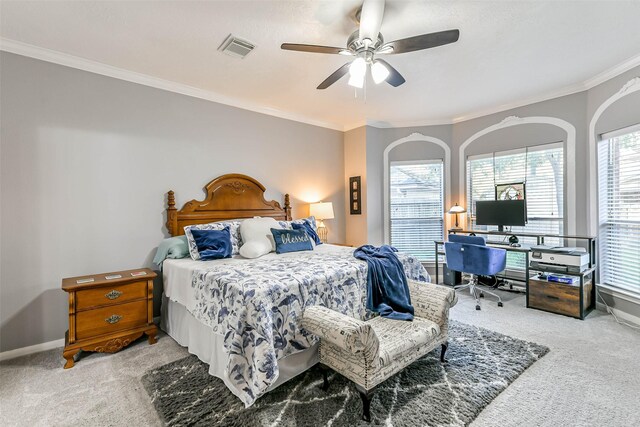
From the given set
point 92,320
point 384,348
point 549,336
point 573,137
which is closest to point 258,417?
point 384,348

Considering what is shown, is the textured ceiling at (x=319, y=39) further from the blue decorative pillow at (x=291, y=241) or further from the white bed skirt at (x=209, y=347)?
the white bed skirt at (x=209, y=347)

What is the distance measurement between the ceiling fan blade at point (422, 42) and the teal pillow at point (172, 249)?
2618 millimetres

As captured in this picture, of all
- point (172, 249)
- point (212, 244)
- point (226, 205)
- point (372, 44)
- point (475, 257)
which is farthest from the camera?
point (226, 205)

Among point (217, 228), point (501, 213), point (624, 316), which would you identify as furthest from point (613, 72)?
point (217, 228)

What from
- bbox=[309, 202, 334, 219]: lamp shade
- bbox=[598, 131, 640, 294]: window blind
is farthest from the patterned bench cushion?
bbox=[598, 131, 640, 294]: window blind

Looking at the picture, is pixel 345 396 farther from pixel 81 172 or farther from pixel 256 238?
pixel 81 172

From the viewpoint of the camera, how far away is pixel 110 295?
2533mm

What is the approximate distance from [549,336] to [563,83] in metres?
2.98

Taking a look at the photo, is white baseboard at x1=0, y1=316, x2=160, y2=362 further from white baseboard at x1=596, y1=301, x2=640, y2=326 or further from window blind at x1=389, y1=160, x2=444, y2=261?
white baseboard at x1=596, y1=301, x2=640, y2=326

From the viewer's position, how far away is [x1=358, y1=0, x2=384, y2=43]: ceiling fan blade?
1.97 metres

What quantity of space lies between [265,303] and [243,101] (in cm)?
305

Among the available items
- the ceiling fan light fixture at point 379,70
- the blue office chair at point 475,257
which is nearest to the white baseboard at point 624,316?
the blue office chair at point 475,257

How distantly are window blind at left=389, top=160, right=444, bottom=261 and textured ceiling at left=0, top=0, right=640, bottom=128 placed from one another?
5.00 feet

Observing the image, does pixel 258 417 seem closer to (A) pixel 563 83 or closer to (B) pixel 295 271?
(B) pixel 295 271
